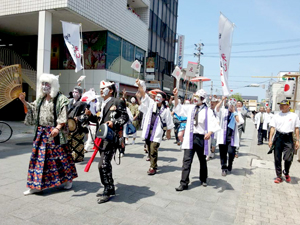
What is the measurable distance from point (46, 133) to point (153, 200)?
6.53 ft

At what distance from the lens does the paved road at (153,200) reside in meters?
3.27

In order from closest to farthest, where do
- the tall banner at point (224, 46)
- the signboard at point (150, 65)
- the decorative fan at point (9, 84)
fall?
1. the tall banner at point (224, 46)
2. the decorative fan at point (9, 84)
3. the signboard at point (150, 65)

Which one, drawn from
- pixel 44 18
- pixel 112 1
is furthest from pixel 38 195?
pixel 112 1

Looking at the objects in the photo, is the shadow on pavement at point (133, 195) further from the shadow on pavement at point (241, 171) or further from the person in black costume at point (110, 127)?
the shadow on pavement at point (241, 171)

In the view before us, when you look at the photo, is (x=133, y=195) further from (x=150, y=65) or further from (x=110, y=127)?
(x=150, y=65)

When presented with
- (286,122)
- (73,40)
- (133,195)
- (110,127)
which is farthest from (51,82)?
(73,40)

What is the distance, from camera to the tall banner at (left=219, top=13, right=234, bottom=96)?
5328 millimetres

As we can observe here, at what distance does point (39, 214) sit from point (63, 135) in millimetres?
1201

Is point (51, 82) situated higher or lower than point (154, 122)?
higher

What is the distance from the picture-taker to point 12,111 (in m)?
17.2

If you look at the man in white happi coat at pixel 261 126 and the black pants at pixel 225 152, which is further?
the man in white happi coat at pixel 261 126

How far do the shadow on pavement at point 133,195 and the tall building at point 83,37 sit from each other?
382 inches

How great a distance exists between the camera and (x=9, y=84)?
622 cm

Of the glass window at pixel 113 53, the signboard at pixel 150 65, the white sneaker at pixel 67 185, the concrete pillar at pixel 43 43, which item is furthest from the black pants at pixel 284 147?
the signboard at pixel 150 65
